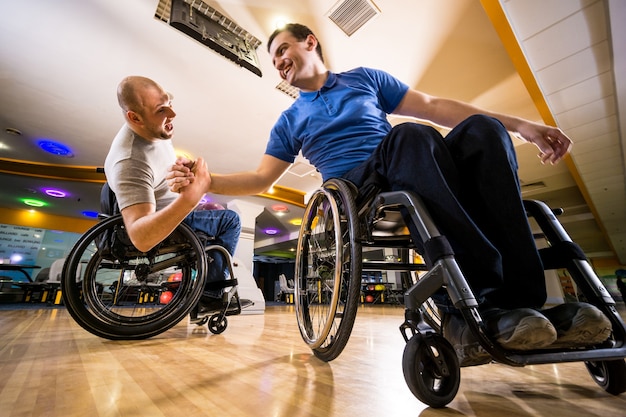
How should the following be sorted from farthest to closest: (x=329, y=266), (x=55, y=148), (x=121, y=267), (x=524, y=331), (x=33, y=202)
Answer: (x=33, y=202) < (x=55, y=148) < (x=121, y=267) < (x=329, y=266) < (x=524, y=331)

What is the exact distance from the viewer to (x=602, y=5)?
246cm

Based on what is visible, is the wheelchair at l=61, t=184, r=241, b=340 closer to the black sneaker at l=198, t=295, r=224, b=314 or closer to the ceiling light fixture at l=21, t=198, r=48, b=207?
the black sneaker at l=198, t=295, r=224, b=314

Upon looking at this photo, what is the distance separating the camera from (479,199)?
2.11 feet

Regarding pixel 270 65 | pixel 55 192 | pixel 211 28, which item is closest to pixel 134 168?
pixel 211 28

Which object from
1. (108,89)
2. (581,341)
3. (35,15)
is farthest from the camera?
(108,89)

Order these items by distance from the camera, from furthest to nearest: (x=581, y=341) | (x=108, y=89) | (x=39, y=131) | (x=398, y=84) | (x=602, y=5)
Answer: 1. (x=39, y=131)
2. (x=108, y=89)
3. (x=602, y=5)
4. (x=398, y=84)
5. (x=581, y=341)

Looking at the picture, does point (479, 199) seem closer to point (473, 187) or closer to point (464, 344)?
point (473, 187)

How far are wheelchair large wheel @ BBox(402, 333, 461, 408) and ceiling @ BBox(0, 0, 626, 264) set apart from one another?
314 cm

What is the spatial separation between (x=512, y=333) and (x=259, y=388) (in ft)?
1.83

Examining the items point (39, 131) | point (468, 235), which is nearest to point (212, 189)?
point (468, 235)

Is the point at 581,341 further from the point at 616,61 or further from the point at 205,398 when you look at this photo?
the point at 616,61

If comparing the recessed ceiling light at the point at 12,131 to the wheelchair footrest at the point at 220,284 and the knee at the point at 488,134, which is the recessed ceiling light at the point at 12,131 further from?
the knee at the point at 488,134

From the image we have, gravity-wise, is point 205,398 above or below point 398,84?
below

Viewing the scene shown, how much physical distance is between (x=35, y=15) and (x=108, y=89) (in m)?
1.08
